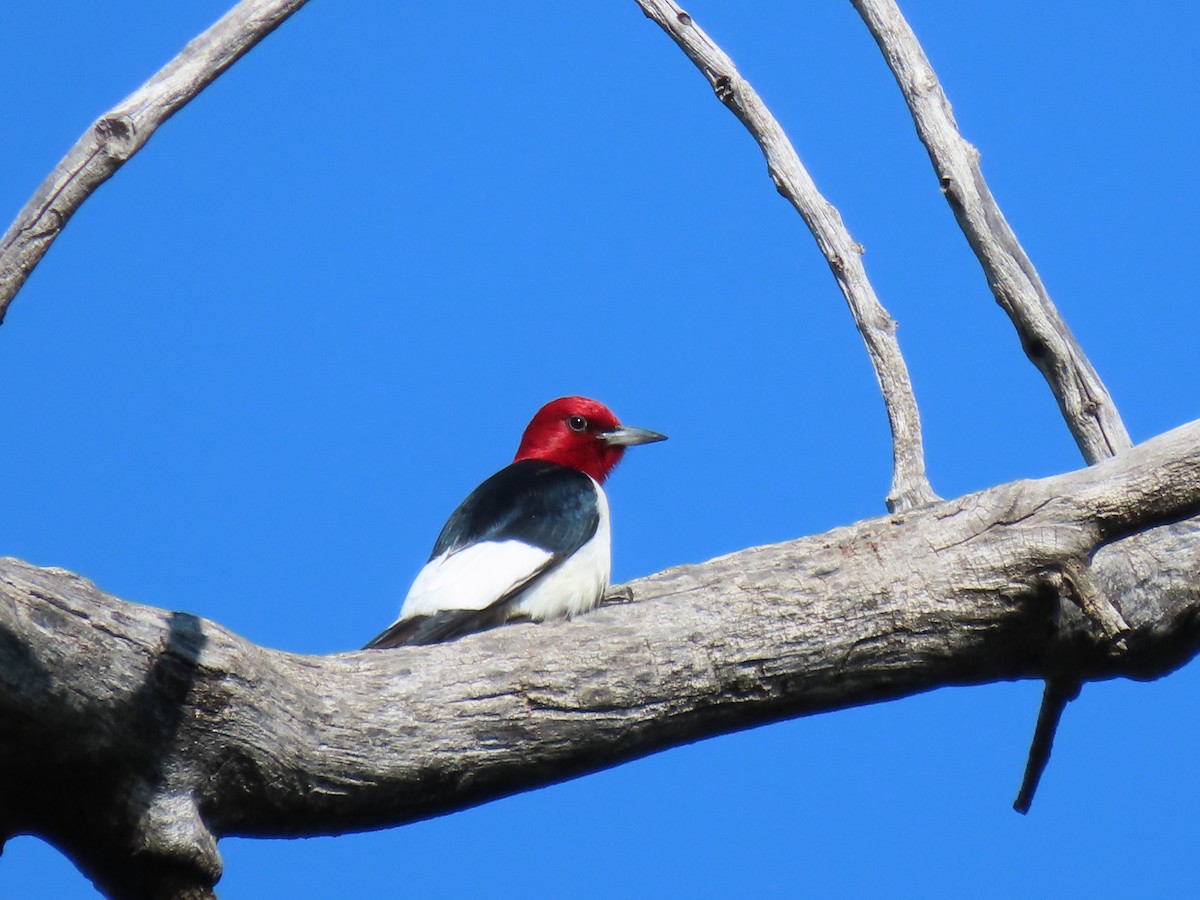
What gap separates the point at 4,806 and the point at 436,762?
0.83m

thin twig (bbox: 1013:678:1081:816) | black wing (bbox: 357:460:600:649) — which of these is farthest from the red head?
thin twig (bbox: 1013:678:1081:816)

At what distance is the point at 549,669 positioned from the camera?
3.09m

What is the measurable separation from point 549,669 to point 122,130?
1596 millimetres

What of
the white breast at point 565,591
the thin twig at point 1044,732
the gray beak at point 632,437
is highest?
the gray beak at point 632,437

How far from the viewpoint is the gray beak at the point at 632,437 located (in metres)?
5.84

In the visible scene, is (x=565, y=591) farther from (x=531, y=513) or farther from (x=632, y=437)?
(x=632, y=437)

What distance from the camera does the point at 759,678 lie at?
3211mm

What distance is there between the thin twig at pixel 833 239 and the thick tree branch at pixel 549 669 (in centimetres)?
49

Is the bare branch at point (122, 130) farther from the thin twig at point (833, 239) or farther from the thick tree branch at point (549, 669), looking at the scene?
the thin twig at point (833, 239)

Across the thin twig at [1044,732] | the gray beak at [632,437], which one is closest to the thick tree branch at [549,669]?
the thin twig at [1044,732]

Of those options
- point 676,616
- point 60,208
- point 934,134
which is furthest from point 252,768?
point 934,134

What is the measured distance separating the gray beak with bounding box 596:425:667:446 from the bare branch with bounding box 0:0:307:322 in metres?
2.59

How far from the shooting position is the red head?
5.84 meters

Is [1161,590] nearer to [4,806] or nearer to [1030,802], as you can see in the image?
[1030,802]
